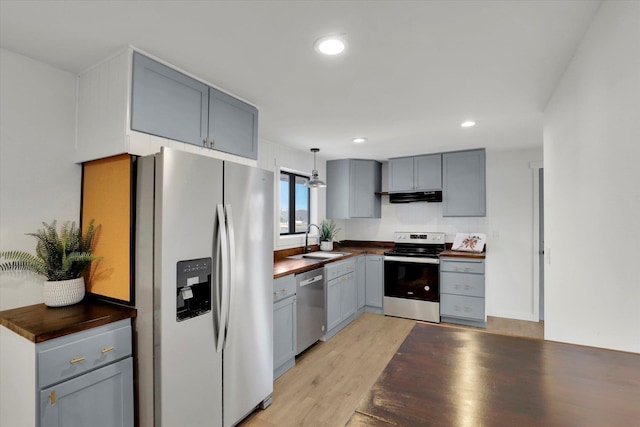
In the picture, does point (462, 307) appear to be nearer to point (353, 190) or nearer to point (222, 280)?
point (353, 190)

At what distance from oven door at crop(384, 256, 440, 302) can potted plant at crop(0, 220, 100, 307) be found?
140 inches

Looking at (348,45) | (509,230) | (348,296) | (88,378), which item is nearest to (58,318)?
(88,378)

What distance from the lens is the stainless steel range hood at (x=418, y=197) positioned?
4.52 m

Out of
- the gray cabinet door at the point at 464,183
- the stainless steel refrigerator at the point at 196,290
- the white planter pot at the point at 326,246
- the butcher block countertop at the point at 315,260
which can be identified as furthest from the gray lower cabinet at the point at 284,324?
the gray cabinet door at the point at 464,183

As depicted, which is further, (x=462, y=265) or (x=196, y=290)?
(x=462, y=265)

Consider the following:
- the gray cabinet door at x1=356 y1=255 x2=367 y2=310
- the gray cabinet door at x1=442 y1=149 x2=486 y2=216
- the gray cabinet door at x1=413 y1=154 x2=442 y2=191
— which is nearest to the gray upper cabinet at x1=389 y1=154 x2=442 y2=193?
the gray cabinet door at x1=413 y1=154 x2=442 y2=191

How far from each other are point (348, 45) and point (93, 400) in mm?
2232

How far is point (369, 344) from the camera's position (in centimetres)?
345

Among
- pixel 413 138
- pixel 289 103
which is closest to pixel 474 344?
pixel 289 103

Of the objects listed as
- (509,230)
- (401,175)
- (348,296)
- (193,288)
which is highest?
(401,175)

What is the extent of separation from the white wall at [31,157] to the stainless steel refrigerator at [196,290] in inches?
26.7

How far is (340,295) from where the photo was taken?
3.86 meters

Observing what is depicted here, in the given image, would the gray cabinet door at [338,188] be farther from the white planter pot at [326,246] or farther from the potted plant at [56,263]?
the potted plant at [56,263]

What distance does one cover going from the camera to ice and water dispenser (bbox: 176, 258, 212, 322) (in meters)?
1.68
